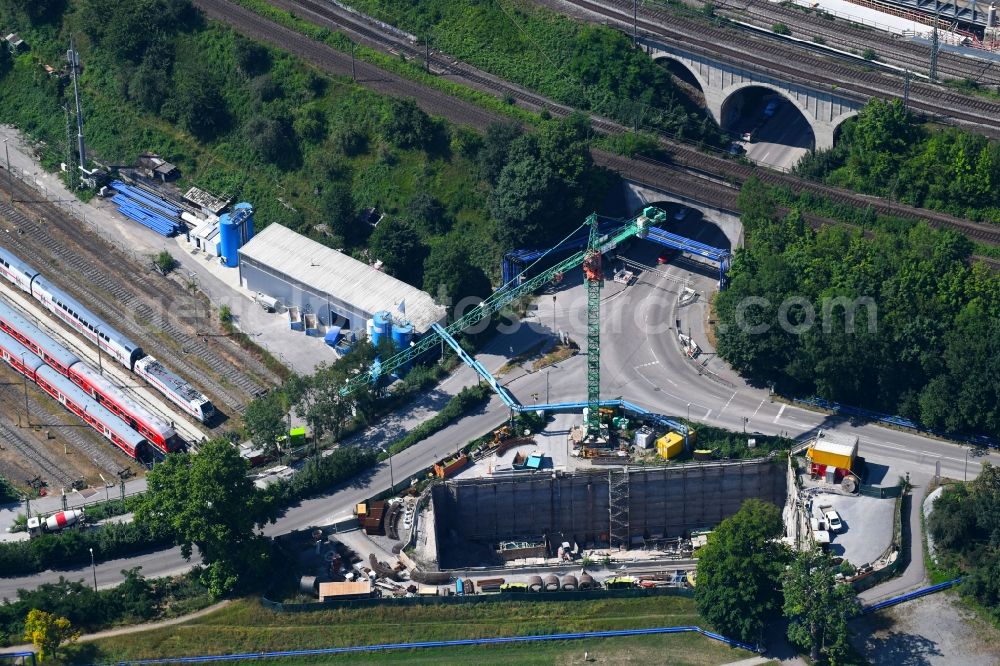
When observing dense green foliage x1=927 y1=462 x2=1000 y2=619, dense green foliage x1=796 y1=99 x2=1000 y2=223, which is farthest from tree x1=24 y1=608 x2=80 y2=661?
dense green foliage x1=796 y1=99 x2=1000 y2=223

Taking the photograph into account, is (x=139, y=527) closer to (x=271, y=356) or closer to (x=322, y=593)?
(x=322, y=593)

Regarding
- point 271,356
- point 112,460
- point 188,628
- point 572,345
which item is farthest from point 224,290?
point 188,628

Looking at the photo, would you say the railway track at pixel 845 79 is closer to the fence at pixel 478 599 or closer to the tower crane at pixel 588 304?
the tower crane at pixel 588 304

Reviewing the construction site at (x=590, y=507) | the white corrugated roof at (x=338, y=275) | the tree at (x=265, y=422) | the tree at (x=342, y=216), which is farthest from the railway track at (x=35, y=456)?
the tree at (x=342, y=216)

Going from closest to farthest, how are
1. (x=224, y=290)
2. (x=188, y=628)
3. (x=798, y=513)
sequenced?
(x=188, y=628) < (x=798, y=513) < (x=224, y=290)

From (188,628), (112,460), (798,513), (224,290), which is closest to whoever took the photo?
(188,628)

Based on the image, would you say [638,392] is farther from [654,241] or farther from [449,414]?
[654,241]

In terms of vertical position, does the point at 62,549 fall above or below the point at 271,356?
below

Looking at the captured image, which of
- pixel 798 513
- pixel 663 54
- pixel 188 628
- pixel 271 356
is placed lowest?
pixel 188 628

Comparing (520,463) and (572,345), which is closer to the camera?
(520,463)
